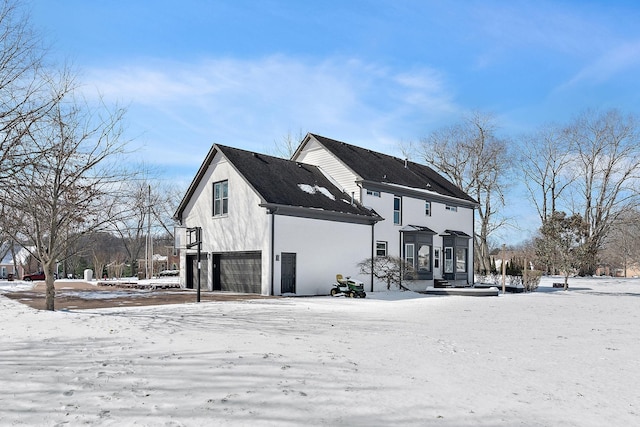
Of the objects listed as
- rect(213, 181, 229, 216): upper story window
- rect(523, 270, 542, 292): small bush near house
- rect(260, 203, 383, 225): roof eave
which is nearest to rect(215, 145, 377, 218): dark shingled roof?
rect(260, 203, 383, 225): roof eave

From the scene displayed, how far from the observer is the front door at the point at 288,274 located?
2317 cm

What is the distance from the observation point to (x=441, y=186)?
119ft

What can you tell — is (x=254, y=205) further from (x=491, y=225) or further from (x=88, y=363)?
(x=491, y=225)

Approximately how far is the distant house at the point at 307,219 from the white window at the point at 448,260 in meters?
0.07

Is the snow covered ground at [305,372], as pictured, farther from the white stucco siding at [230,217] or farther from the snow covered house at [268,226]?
the white stucco siding at [230,217]

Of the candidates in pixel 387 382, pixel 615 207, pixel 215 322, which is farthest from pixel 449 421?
pixel 615 207

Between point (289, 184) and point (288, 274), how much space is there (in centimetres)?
472

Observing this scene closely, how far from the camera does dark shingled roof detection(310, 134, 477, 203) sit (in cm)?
2927

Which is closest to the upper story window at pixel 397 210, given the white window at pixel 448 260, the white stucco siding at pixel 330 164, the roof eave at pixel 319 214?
the roof eave at pixel 319 214

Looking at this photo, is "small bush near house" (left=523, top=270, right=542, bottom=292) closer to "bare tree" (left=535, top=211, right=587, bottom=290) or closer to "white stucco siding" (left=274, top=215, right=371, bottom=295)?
"bare tree" (left=535, top=211, right=587, bottom=290)

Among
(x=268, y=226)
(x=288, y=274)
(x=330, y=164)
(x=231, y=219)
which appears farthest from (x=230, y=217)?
(x=330, y=164)

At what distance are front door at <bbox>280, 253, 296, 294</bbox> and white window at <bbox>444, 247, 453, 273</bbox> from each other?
45.0 ft

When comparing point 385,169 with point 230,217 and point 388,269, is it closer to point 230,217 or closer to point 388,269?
point 388,269

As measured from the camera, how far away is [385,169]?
31.9 m
